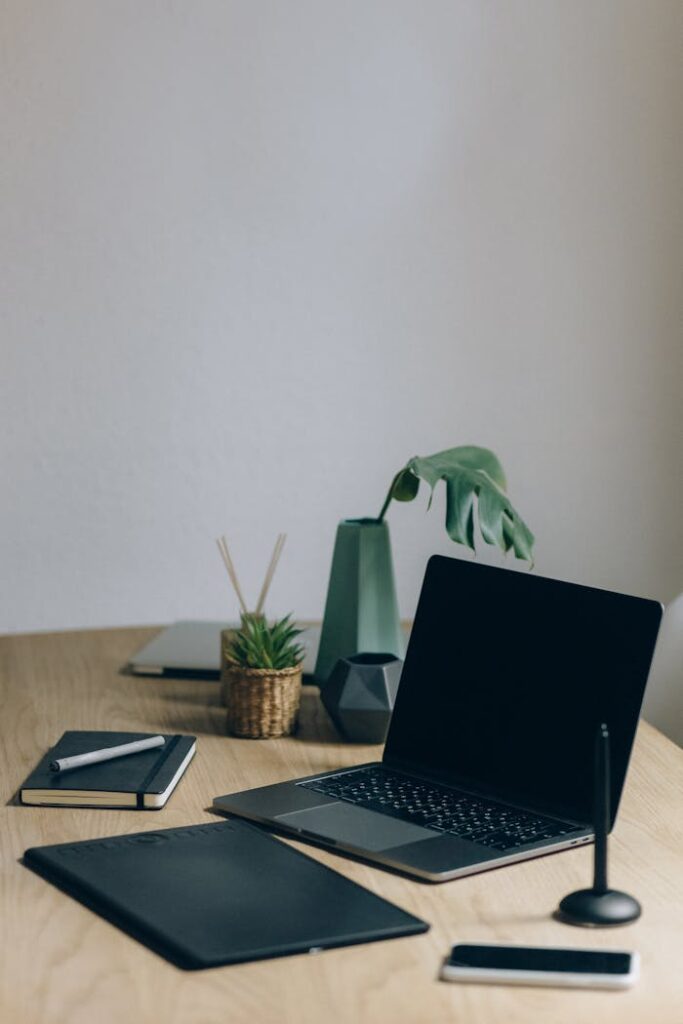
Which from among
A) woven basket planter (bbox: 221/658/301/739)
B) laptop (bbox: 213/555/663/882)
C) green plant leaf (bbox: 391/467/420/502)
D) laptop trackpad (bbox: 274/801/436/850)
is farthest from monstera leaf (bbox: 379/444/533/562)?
laptop trackpad (bbox: 274/801/436/850)

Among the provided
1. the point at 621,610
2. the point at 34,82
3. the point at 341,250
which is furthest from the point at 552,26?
the point at 621,610

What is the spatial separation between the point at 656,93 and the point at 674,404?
1.97 ft

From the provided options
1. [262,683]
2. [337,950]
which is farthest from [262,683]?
[337,950]

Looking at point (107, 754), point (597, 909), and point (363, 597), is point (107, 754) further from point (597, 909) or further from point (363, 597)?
point (597, 909)

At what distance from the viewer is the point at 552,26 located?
2381 mm

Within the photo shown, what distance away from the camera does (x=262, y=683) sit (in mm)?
1369

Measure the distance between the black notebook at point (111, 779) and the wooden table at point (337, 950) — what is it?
14mm

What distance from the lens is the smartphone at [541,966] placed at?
0.81 metres

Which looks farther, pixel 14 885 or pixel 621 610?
pixel 621 610

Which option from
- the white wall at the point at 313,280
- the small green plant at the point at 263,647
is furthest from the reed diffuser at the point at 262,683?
the white wall at the point at 313,280

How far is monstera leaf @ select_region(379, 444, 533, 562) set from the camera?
1384 mm

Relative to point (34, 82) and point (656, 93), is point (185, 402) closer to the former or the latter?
point (34, 82)

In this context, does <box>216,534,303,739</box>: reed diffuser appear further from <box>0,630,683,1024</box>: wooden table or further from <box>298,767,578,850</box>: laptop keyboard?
<box>298,767,578,850</box>: laptop keyboard

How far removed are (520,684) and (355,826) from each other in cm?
21
